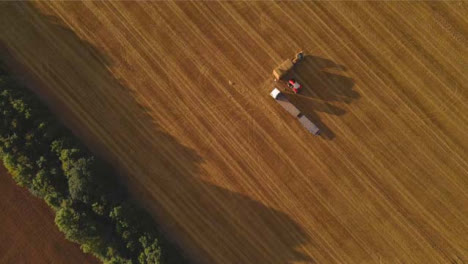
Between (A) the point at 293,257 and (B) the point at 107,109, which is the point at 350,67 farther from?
(B) the point at 107,109

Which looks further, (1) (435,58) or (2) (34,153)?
(1) (435,58)

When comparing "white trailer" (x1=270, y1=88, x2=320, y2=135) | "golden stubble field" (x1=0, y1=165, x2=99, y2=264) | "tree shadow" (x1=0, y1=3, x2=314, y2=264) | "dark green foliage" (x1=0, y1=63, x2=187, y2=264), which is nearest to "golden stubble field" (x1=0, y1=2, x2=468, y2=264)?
"tree shadow" (x1=0, y1=3, x2=314, y2=264)

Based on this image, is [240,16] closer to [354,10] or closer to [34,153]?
[354,10]

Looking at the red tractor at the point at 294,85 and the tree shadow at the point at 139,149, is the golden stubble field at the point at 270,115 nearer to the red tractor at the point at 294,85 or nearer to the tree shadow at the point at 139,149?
the tree shadow at the point at 139,149

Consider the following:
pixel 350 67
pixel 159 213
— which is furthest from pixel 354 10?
pixel 159 213

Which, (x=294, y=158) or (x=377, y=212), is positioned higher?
(x=294, y=158)

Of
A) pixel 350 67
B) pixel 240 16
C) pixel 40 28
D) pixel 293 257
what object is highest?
pixel 40 28

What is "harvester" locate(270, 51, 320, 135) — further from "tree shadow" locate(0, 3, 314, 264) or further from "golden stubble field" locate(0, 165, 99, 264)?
"golden stubble field" locate(0, 165, 99, 264)
